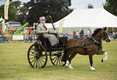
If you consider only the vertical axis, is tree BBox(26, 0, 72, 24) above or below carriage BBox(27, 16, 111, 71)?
above

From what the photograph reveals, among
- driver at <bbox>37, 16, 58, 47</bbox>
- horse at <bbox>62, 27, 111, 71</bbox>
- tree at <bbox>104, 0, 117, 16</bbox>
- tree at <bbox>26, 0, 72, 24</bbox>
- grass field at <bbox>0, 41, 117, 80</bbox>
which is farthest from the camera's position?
tree at <bbox>26, 0, 72, 24</bbox>

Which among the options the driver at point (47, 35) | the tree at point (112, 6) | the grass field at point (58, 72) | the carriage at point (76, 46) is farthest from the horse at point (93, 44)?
the tree at point (112, 6)

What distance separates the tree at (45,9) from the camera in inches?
2021

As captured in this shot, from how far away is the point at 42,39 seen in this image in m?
9.42

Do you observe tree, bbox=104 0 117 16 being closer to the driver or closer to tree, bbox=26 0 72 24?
tree, bbox=26 0 72 24

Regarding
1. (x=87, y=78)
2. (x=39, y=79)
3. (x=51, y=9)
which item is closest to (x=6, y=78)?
(x=39, y=79)

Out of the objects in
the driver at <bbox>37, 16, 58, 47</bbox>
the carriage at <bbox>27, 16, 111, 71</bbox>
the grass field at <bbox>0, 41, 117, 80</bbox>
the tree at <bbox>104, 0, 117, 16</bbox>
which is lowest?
the grass field at <bbox>0, 41, 117, 80</bbox>

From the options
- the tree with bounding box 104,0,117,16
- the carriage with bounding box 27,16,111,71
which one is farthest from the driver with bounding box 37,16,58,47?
the tree with bounding box 104,0,117,16

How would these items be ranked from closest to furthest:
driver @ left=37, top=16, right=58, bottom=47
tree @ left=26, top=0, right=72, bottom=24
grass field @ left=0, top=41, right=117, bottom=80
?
grass field @ left=0, top=41, right=117, bottom=80 → driver @ left=37, top=16, right=58, bottom=47 → tree @ left=26, top=0, right=72, bottom=24

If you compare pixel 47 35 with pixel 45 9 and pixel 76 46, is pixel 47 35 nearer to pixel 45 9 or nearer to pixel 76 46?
pixel 76 46

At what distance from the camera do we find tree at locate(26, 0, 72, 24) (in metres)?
51.3

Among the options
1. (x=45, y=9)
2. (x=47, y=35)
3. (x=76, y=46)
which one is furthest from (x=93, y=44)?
(x=45, y=9)

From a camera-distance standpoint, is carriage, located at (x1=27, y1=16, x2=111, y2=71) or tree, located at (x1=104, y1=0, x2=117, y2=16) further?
tree, located at (x1=104, y1=0, x2=117, y2=16)

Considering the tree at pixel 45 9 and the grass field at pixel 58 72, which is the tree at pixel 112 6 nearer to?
the tree at pixel 45 9
